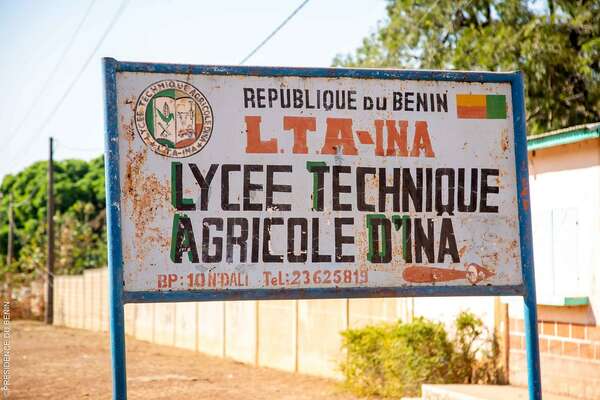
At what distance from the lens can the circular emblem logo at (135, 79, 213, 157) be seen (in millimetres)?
5422

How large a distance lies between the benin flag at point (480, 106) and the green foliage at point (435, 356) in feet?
19.7

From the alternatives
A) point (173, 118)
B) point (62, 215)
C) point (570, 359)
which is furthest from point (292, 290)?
point (62, 215)

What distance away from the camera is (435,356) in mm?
11641

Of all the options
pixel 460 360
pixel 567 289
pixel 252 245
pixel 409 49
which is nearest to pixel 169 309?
pixel 409 49

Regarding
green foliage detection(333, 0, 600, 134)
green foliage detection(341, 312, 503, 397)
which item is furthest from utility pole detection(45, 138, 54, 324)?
green foliage detection(341, 312, 503, 397)

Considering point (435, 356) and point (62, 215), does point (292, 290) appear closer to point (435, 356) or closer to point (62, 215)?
point (435, 356)

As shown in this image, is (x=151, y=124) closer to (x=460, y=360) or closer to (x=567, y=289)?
(x=567, y=289)

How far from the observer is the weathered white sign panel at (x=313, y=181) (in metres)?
5.38

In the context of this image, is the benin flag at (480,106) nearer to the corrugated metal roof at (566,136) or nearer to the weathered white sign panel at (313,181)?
the weathered white sign panel at (313,181)

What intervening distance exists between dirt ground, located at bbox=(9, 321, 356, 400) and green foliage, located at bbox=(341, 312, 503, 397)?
1082 mm

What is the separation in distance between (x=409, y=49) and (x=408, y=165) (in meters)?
17.7

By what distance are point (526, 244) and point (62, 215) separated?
52528 millimetres

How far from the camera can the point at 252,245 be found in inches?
215

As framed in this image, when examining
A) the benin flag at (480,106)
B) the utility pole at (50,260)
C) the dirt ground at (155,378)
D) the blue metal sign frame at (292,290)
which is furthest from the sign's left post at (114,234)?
the utility pole at (50,260)
